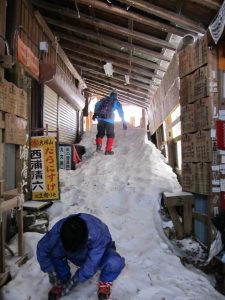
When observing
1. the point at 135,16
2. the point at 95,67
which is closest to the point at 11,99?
the point at 135,16

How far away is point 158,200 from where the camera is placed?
799 centimetres

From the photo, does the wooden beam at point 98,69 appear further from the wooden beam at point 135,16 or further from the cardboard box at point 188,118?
the cardboard box at point 188,118

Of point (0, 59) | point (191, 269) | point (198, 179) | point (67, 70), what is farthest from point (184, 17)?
point (67, 70)

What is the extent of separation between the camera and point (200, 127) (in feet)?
21.0

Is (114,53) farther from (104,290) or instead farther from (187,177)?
(104,290)

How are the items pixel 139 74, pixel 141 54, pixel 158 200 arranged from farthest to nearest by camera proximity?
pixel 139 74
pixel 141 54
pixel 158 200

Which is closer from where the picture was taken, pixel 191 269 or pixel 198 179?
pixel 191 269

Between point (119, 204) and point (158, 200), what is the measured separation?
1.04 metres

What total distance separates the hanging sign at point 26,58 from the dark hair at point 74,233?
4.91m

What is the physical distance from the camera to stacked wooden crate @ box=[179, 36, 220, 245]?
605 cm

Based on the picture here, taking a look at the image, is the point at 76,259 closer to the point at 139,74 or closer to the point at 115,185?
the point at 115,185

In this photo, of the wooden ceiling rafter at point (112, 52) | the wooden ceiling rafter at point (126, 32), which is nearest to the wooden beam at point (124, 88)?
the wooden ceiling rafter at point (126, 32)

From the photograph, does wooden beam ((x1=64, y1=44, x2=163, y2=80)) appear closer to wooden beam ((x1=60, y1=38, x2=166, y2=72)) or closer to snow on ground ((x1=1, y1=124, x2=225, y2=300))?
wooden beam ((x1=60, y1=38, x2=166, y2=72))

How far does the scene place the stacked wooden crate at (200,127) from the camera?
605 cm
